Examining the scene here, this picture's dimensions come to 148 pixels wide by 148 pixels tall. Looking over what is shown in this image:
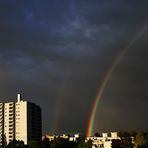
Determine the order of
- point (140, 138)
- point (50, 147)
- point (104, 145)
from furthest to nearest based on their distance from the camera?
point (104, 145) → point (50, 147) → point (140, 138)

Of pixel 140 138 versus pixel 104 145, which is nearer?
pixel 140 138

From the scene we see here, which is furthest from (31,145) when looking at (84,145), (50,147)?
(84,145)

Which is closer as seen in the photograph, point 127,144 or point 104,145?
point 127,144

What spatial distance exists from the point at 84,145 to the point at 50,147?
17.7 meters

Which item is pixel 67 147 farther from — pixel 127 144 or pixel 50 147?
pixel 127 144

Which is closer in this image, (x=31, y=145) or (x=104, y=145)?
(x=31, y=145)

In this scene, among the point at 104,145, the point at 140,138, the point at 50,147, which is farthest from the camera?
the point at 104,145

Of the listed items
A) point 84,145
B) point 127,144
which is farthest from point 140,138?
point 84,145

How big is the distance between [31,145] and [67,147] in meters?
15.6

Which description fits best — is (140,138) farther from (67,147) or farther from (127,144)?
(67,147)

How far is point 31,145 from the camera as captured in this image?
180m

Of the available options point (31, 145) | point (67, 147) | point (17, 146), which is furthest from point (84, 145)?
point (17, 146)

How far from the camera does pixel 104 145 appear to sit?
19275 centimetres

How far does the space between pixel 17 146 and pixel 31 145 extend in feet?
60.7
